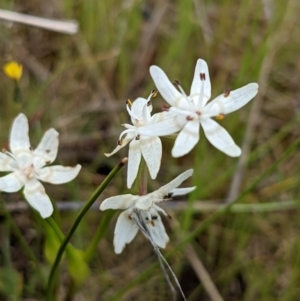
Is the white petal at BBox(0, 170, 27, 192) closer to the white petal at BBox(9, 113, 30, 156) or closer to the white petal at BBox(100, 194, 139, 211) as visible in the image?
the white petal at BBox(9, 113, 30, 156)

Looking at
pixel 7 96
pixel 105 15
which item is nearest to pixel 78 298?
pixel 7 96

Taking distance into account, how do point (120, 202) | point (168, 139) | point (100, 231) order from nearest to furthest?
point (120, 202), point (100, 231), point (168, 139)

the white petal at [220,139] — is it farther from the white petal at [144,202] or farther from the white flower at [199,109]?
the white petal at [144,202]

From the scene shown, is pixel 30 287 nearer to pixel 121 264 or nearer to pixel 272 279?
pixel 121 264

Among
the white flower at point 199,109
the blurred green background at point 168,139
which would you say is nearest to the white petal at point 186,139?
the white flower at point 199,109

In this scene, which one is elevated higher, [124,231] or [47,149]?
[47,149]

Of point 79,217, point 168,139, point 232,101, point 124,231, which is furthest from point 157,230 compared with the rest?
point 168,139

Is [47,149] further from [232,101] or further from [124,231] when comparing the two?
[232,101]

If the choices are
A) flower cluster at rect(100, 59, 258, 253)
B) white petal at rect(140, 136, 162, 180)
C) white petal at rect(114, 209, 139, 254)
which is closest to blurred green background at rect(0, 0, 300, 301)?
white petal at rect(114, 209, 139, 254)
